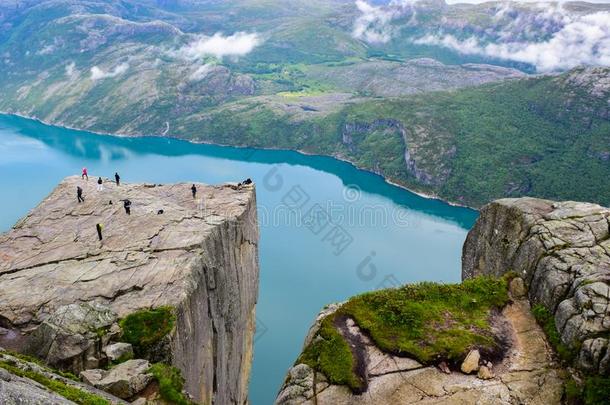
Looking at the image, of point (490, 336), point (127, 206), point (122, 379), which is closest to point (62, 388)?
point (122, 379)

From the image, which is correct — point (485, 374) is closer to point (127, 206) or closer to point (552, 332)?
point (552, 332)

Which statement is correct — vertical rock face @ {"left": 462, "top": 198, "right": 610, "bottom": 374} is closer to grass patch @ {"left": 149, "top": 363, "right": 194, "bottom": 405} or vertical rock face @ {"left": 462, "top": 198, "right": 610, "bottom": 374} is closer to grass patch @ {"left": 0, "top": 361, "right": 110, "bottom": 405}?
grass patch @ {"left": 149, "top": 363, "right": 194, "bottom": 405}

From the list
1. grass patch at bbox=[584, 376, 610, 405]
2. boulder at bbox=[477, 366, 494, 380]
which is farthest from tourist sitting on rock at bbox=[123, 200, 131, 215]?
grass patch at bbox=[584, 376, 610, 405]

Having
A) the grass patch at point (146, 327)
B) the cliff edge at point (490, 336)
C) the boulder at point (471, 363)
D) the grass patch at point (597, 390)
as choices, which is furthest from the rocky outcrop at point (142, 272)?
the grass patch at point (597, 390)

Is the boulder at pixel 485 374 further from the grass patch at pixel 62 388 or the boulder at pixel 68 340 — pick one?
the boulder at pixel 68 340

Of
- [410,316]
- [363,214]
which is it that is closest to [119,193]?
[410,316]
